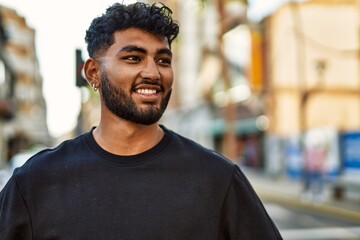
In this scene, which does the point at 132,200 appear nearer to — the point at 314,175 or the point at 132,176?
the point at 132,176

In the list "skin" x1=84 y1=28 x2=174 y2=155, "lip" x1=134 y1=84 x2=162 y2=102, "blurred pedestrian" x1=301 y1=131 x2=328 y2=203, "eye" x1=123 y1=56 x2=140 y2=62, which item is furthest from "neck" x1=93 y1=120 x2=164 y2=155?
"blurred pedestrian" x1=301 y1=131 x2=328 y2=203

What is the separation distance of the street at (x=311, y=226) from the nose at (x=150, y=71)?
9087 mm

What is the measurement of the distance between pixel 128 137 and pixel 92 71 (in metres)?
0.33

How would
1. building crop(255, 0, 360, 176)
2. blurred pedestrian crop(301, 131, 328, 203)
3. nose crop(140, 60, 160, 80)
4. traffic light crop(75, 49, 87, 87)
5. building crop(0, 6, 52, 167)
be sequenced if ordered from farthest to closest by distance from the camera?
building crop(0, 6, 52, 167) → building crop(255, 0, 360, 176) → blurred pedestrian crop(301, 131, 328, 203) → traffic light crop(75, 49, 87, 87) → nose crop(140, 60, 160, 80)

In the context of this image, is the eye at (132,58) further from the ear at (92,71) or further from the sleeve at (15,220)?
the sleeve at (15,220)

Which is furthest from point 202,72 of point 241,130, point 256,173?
point 256,173

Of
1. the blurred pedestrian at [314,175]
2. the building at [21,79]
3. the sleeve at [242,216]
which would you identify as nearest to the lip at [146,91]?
the sleeve at [242,216]

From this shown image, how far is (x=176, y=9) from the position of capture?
2363 inches

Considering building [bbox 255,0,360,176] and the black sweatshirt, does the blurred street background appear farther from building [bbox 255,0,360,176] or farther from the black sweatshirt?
the black sweatshirt

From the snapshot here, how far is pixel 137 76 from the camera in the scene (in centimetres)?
205

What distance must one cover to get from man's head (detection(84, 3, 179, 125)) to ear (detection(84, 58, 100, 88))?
0.26 feet

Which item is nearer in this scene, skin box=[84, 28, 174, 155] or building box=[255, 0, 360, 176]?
skin box=[84, 28, 174, 155]

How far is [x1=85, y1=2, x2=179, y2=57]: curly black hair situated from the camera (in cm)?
208

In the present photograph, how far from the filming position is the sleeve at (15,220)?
77.4 inches
